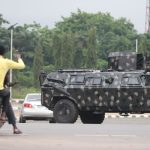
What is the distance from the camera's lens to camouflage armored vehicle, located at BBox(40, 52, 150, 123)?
2398 centimetres

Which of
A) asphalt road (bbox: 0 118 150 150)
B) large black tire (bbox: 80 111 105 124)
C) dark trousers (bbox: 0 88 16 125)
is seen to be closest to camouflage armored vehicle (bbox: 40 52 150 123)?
large black tire (bbox: 80 111 105 124)

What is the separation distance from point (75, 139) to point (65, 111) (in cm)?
1000

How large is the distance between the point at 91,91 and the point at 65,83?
2.85 ft

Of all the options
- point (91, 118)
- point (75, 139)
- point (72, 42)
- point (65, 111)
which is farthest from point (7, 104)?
point (72, 42)

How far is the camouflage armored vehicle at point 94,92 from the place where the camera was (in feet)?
78.7

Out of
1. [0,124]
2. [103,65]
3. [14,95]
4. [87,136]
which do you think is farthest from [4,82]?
[103,65]

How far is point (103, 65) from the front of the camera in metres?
78.2

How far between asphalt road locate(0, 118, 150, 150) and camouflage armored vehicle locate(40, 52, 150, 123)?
21.2 feet

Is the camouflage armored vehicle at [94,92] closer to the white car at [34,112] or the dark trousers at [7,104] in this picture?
the white car at [34,112]

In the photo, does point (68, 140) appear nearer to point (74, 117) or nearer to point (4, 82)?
point (4, 82)

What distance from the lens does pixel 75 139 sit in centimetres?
1429

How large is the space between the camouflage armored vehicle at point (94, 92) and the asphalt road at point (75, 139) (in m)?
6.47

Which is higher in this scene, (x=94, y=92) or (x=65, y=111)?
(x=94, y=92)

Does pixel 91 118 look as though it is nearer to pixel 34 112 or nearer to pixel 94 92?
pixel 94 92
